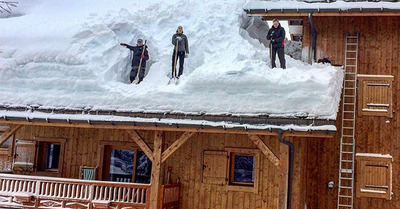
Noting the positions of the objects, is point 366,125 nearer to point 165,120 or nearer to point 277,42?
point 277,42

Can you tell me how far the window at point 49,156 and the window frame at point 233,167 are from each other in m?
6.00

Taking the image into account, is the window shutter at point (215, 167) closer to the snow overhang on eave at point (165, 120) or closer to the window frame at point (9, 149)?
the snow overhang on eave at point (165, 120)

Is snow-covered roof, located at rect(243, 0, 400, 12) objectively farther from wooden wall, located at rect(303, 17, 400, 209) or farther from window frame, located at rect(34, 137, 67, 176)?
window frame, located at rect(34, 137, 67, 176)

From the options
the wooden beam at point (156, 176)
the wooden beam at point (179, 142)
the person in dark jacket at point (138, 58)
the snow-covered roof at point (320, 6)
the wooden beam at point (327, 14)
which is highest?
the snow-covered roof at point (320, 6)

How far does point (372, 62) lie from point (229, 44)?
4828 millimetres

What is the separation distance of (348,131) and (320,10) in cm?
384

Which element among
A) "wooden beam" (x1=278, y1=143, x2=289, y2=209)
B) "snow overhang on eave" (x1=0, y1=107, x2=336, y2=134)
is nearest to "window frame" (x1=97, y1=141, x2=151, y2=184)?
"snow overhang on eave" (x1=0, y1=107, x2=336, y2=134)

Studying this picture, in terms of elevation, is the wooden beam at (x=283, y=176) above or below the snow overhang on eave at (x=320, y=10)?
below

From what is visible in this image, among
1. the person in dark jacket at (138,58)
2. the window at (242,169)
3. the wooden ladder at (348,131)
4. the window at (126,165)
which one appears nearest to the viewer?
the wooden ladder at (348,131)

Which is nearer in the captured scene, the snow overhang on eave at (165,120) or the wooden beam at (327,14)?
the snow overhang on eave at (165,120)

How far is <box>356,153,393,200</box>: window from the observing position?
539 inches

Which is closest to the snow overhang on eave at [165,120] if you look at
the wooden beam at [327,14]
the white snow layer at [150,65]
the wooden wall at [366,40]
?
the white snow layer at [150,65]

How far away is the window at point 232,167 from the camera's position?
13.9 meters

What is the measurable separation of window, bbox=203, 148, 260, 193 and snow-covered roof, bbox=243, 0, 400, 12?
4.70 meters
